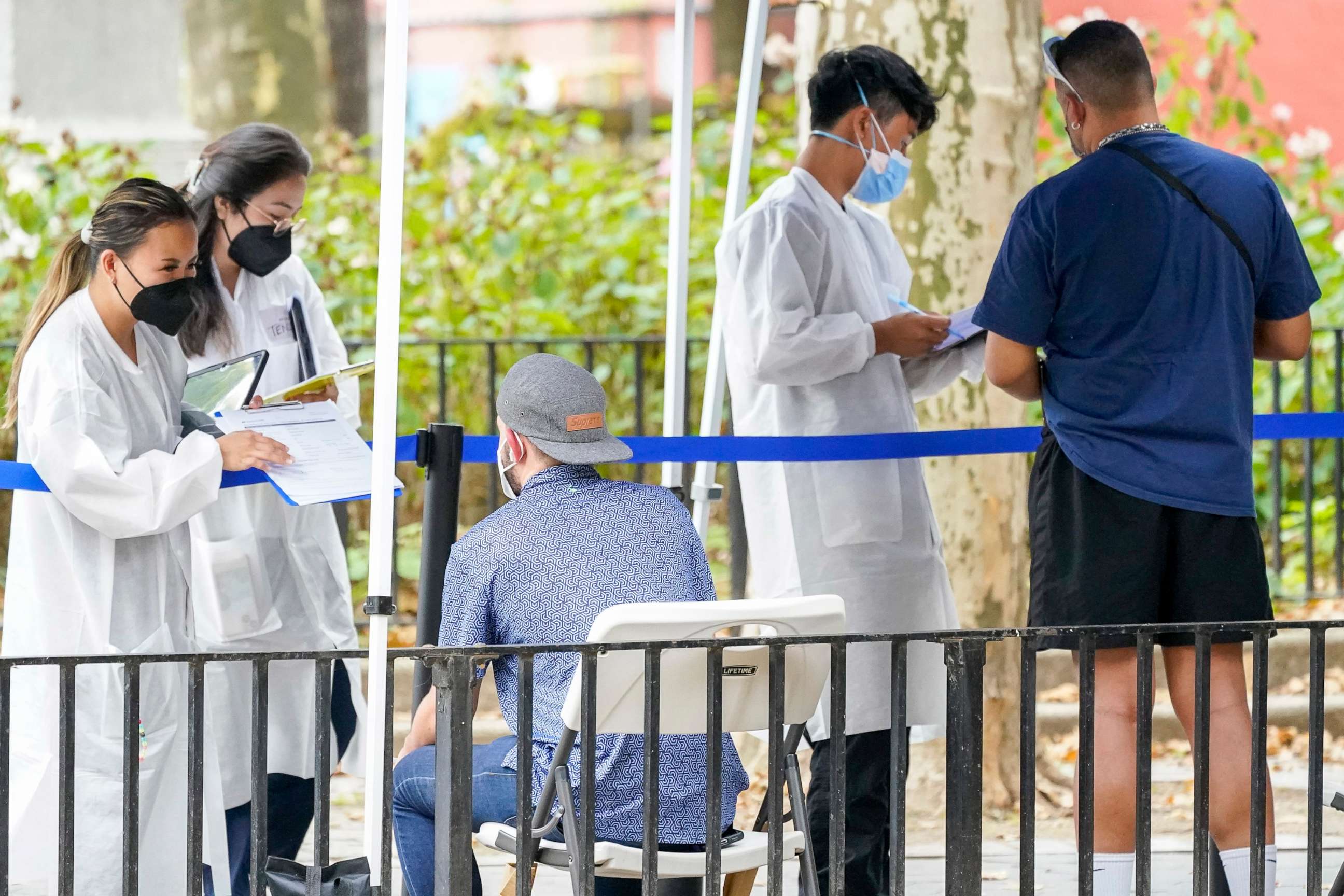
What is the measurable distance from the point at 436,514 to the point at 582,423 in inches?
30.8

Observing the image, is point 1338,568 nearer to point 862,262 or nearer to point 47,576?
point 862,262

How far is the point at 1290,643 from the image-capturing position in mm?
6539

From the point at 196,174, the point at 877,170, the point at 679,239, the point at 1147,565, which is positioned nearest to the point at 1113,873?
the point at 1147,565

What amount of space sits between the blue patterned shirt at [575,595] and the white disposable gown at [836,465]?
3.39ft

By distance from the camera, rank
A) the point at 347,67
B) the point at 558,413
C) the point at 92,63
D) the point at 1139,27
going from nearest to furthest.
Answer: the point at 558,413, the point at 1139,27, the point at 92,63, the point at 347,67

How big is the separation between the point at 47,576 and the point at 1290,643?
4.63 meters

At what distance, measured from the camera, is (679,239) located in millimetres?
4965

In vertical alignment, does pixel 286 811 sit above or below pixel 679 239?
below

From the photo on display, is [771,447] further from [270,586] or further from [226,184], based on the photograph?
[226,184]

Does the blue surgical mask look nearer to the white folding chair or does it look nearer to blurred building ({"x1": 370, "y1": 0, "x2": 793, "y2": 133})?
the white folding chair

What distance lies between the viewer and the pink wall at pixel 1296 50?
9.52 m

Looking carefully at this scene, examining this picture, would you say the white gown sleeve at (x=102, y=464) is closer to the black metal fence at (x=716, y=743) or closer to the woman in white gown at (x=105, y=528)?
the woman in white gown at (x=105, y=528)

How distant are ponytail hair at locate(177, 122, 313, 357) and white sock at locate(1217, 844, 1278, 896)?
252 centimetres

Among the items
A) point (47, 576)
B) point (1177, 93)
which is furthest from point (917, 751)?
point (1177, 93)
